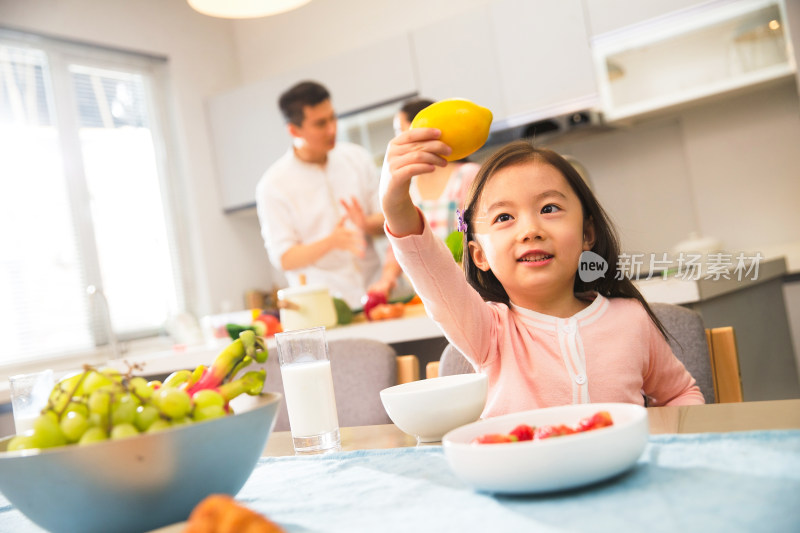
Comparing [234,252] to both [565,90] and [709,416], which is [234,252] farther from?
[709,416]

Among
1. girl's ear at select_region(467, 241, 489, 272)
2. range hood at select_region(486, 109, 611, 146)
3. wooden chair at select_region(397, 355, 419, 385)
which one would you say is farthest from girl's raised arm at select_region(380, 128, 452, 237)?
range hood at select_region(486, 109, 611, 146)

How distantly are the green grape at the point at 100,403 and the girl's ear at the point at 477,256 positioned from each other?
0.72 m

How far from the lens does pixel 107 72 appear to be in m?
3.95

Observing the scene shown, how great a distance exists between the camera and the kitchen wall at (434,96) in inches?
131

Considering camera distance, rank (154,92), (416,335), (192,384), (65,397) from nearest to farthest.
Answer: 1. (65,397)
2. (192,384)
3. (416,335)
4. (154,92)

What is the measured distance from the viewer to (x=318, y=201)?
320 cm

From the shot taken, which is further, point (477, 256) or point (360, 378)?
point (360, 378)

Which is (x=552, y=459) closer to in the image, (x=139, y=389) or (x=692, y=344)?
(x=139, y=389)

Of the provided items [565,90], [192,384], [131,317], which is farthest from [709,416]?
[131,317]

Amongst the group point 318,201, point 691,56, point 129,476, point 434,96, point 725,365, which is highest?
point 434,96

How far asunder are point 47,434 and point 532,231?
701mm

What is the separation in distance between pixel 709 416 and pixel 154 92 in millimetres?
3992

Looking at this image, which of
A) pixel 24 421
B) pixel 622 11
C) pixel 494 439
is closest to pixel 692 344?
pixel 494 439

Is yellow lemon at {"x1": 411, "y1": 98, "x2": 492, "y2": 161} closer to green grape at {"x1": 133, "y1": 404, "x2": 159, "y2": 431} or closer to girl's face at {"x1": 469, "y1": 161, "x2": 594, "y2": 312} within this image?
girl's face at {"x1": 469, "y1": 161, "x2": 594, "y2": 312}
